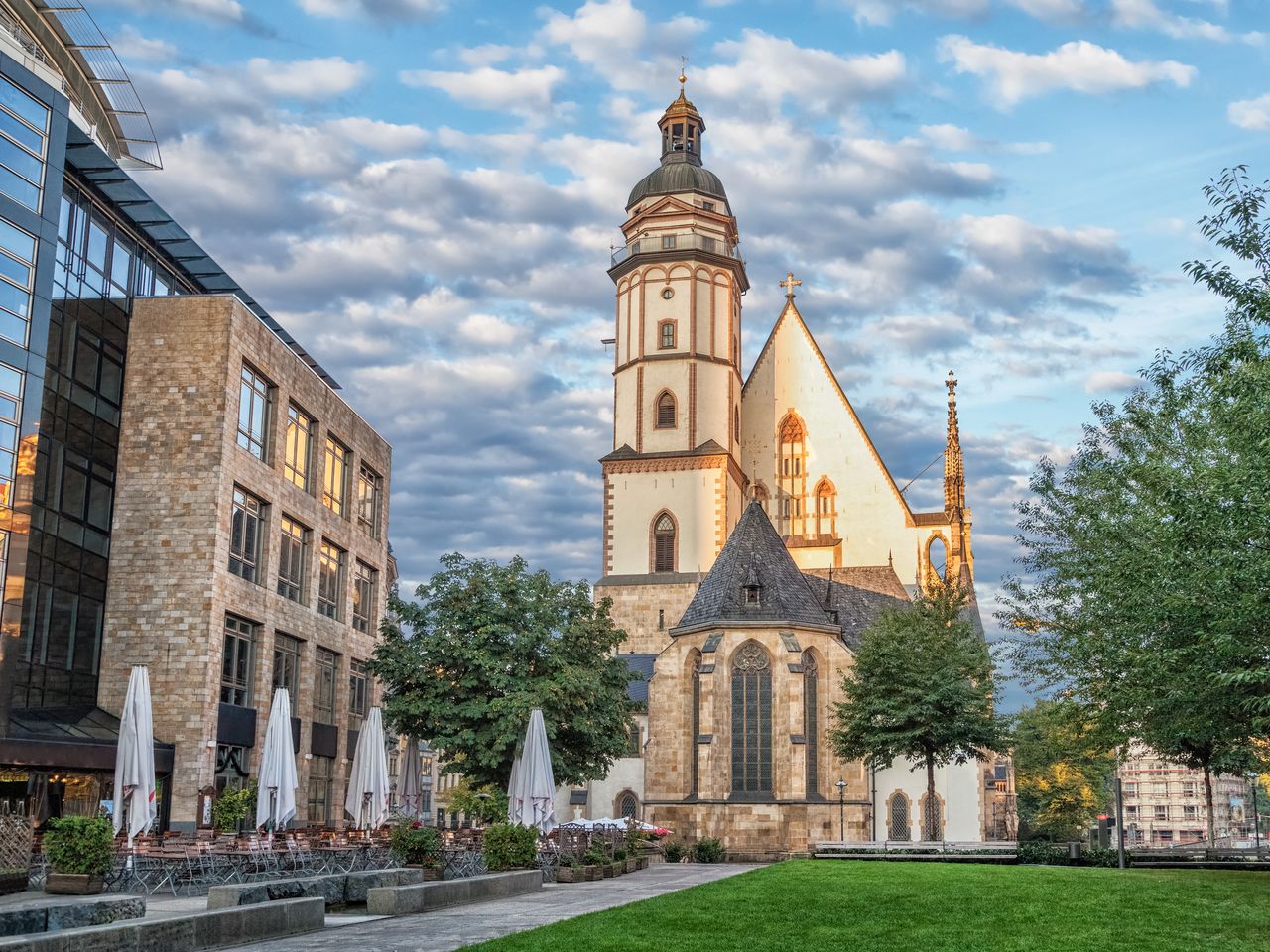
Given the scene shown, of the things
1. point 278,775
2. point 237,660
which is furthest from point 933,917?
point 237,660

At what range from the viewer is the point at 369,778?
32594 millimetres

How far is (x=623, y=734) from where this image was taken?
42656 mm

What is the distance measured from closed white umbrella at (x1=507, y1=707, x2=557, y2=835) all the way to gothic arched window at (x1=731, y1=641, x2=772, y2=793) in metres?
20.2

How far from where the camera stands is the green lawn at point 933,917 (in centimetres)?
1504

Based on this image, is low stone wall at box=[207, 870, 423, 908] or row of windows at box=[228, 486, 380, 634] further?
row of windows at box=[228, 486, 380, 634]

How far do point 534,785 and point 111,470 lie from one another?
13.7 meters

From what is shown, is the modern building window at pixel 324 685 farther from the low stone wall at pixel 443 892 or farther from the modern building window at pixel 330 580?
the low stone wall at pixel 443 892

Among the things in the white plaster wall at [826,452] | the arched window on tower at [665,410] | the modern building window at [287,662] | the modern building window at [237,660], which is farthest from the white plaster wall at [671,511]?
the modern building window at [237,660]

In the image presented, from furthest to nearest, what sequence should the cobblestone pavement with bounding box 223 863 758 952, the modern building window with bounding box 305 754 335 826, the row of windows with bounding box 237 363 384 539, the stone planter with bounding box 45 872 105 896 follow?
the modern building window with bounding box 305 754 335 826 → the row of windows with bounding box 237 363 384 539 → the stone planter with bounding box 45 872 105 896 → the cobblestone pavement with bounding box 223 863 758 952

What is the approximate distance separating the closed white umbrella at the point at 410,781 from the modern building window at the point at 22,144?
16.8 metres

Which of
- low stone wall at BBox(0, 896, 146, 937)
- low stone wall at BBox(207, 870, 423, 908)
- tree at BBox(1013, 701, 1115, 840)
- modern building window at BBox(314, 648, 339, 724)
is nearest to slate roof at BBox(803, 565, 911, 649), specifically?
modern building window at BBox(314, 648, 339, 724)

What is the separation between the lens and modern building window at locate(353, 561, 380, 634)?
49.5 m

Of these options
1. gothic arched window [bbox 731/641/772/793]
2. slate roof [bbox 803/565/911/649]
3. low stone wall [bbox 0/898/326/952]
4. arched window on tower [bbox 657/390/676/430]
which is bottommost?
low stone wall [bbox 0/898/326/952]

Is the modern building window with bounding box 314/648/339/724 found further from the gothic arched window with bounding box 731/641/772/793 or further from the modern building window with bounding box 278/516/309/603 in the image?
the gothic arched window with bounding box 731/641/772/793
